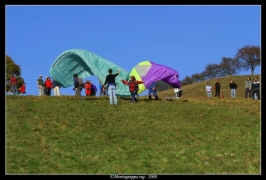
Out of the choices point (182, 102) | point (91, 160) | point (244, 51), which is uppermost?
point (244, 51)

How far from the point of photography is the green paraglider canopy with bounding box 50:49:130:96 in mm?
34125

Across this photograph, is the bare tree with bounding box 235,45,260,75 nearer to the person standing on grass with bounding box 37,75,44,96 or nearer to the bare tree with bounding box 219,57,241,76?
the bare tree with bounding box 219,57,241,76

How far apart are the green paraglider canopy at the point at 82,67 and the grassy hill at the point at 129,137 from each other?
326 centimetres

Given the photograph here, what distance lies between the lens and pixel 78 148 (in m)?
19.8

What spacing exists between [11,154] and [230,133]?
9473 millimetres

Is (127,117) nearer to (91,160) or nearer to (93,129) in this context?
(93,129)

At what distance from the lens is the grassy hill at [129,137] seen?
1758 centimetres

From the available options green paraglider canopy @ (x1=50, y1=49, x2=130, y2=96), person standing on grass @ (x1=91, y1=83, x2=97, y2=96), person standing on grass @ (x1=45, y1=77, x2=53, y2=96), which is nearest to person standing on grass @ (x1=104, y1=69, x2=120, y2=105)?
green paraglider canopy @ (x1=50, y1=49, x2=130, y2=96)

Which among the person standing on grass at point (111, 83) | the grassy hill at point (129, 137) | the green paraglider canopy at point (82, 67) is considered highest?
the green paraglider canopy at point (82, 67)

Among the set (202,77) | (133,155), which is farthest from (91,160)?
(202,77)

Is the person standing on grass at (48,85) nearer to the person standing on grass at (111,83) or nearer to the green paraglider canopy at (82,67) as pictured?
the green paraglider canopy at (82,67)

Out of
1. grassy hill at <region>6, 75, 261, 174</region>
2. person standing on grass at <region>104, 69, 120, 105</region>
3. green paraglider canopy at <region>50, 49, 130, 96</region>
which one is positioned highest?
green paraglider canopy at <region>50, 49, 130, 96</region>

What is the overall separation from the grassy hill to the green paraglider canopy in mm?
3259

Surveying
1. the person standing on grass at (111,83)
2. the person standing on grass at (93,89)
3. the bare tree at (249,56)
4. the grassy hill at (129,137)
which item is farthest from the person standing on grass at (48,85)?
the bare tree at (249,56)
